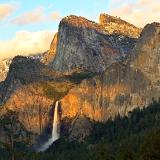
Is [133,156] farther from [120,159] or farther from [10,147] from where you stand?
[10,147]

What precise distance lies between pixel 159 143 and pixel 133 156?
40.4m

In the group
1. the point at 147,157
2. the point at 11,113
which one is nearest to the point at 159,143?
the point at 147,157

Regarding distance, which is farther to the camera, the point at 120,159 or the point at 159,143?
the point at 120,159

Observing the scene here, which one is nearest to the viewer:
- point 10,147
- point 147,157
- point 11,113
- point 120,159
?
point 10,147

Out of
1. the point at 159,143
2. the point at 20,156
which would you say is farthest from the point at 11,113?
the point at 159,143

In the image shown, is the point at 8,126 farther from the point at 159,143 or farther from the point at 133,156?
the point at 133,156

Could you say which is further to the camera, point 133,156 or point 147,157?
point 133,156

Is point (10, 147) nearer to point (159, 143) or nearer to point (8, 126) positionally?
point (8, 126)

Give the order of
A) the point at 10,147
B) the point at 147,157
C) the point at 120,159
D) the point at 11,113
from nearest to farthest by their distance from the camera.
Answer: the point at 10,147
the point at 11,113
the point at 147,157
the point at 120,159

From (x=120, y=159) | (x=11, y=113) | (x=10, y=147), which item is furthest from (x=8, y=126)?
(x=120, y=159)

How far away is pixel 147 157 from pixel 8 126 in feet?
121

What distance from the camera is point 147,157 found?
537 ft

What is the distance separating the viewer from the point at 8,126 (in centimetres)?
15725

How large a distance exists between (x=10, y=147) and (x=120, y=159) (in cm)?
6528
